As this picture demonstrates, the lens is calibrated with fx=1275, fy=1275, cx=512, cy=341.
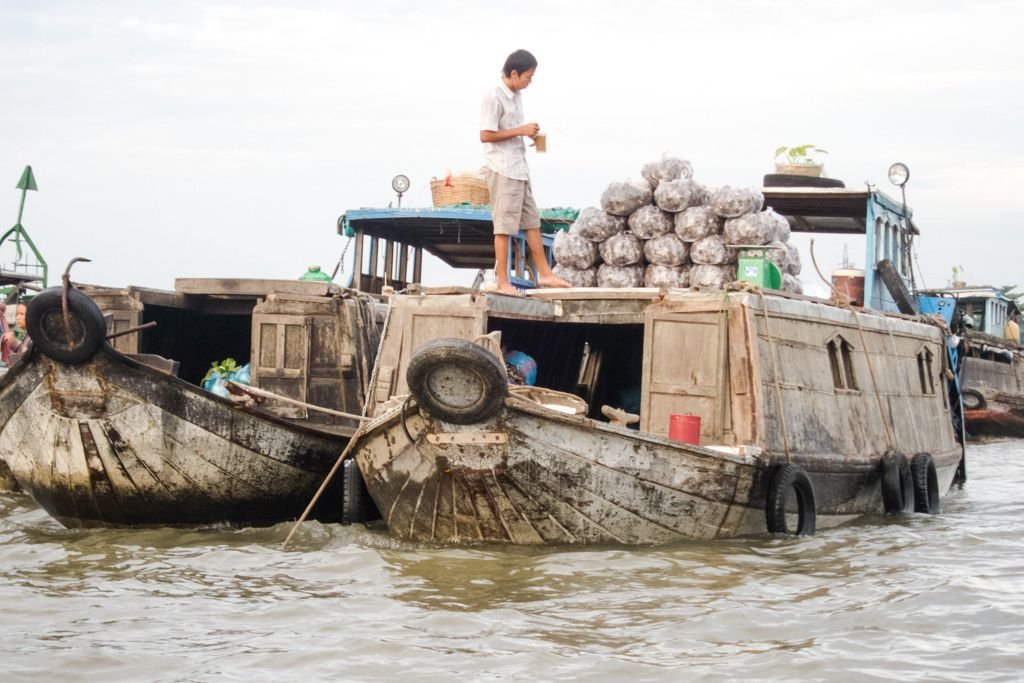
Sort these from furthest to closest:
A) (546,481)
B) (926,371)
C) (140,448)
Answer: (926,371), (140,448), (546,481)

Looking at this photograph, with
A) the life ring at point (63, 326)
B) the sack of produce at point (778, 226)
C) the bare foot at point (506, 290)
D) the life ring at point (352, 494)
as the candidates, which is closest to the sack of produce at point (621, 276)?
the sack of produce at point (778, 226)

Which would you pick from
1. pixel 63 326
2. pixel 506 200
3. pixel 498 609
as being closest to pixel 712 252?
pixel 506 200

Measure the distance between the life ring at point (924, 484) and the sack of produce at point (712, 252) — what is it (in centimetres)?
207

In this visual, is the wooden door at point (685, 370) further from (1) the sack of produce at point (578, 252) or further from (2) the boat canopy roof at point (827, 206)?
(2) the boat canopy roof at point (827, 206)

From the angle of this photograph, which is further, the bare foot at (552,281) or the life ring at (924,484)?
the life ring at (924,484)

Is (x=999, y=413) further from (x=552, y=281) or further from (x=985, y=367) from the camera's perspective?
(x=552, y=281)

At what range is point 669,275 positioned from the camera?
952cm

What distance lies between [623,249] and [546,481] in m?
3.26

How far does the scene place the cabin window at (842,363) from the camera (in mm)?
9114

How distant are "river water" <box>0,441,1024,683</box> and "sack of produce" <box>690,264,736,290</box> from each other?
2143 mm

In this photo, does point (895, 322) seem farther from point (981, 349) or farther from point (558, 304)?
point (981, 349)

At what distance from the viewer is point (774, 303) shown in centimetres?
807

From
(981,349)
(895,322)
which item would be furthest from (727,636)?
(981,349)

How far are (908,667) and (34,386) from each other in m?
5.17
